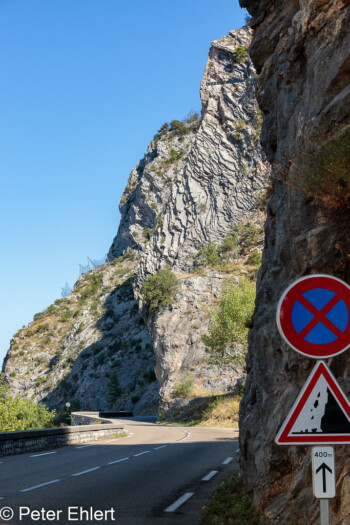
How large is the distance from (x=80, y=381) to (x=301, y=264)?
7469 centimetres

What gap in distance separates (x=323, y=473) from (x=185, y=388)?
138ft

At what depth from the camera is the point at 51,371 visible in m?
92.2

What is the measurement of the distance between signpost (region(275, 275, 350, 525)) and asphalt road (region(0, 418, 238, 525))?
13.9ft

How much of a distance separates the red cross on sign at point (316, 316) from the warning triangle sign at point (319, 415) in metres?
0.17

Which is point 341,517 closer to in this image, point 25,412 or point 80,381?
point 25,412

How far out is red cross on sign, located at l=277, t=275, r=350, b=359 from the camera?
3.80m

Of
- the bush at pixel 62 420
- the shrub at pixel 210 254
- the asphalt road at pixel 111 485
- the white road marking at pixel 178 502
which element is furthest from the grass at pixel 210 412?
the white road marking at pixel 178 502

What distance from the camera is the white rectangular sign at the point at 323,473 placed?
3566 millimetres

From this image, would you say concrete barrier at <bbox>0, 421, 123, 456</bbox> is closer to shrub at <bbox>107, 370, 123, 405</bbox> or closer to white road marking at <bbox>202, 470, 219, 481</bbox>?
white road marking at <bbox>202, 470, 219, 481</bbox>

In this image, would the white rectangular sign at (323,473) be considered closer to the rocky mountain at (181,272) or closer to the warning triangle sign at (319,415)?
the warning triangle sign at (319,415)

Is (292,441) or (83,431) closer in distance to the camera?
(292,441)

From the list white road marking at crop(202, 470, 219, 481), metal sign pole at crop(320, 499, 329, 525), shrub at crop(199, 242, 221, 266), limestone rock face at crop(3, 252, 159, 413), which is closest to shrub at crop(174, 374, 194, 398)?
limestone rock face at crop(3, 252, 159, 413)

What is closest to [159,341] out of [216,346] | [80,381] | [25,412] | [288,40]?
[216,346]

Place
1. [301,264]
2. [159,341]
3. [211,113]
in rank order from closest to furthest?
1. [301,264]
2. [159,341]
3. [211,113]
